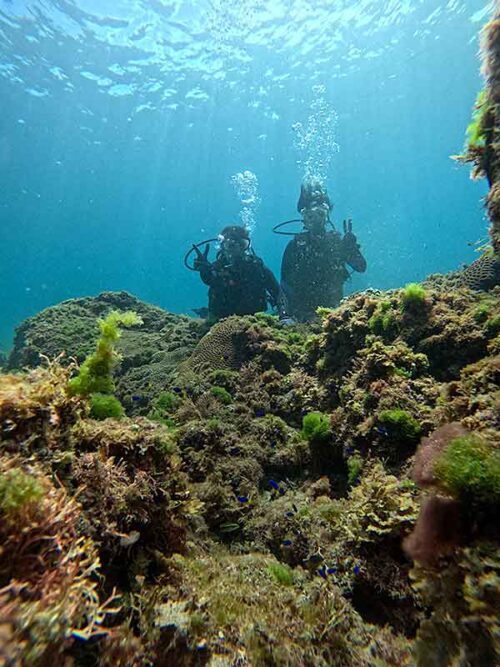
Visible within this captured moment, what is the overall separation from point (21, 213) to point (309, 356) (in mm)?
108512

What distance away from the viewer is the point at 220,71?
1335 inches

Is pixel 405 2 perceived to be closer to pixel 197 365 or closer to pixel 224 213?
pixel 197 365

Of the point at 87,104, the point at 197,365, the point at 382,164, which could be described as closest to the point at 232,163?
the point at 87,104

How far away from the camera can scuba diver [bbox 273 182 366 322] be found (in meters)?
15.5

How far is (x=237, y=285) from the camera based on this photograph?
13.4 meters

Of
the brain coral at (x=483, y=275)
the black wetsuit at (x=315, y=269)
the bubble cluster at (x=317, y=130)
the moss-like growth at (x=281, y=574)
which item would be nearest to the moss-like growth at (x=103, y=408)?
the moss-like growth at (x=281, y=574)

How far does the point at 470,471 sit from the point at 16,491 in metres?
2.51

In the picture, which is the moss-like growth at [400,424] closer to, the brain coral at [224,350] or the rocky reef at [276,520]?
the rocky reef at [276,520]

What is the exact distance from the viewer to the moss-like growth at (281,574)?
3.17 meters

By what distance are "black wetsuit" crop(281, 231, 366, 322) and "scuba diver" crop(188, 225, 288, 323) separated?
200 centimetres

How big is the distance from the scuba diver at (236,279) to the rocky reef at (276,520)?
7.66 m

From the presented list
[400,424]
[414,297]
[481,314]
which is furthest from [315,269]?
[400,424]

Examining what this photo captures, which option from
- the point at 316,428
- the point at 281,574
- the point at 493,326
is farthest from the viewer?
the point at 316,428

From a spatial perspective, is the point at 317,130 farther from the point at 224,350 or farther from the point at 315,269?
the point at 224,350
